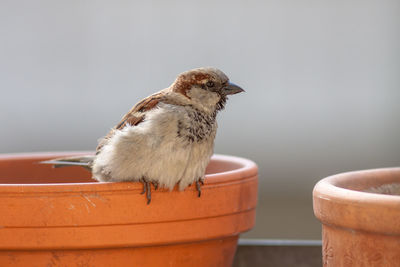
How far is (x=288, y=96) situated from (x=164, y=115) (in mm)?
2012

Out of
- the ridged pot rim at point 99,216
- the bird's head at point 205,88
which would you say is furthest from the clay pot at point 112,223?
the bird's head at point 205,88

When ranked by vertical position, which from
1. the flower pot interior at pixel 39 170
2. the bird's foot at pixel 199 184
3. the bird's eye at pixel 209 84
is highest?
the bird's eye at pixel 209 84

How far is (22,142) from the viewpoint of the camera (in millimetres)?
3814

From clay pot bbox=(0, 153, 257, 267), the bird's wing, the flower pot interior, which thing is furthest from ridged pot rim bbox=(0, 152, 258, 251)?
the flower pot interior

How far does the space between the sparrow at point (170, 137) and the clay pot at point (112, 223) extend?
5 centimetres

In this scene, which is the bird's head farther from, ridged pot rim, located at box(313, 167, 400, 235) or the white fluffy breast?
ridged pot rim, located at box(313, 167, 400, 235)

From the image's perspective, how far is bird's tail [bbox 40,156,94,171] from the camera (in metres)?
1.92

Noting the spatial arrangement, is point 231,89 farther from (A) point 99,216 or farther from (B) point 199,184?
(A) point 99,216

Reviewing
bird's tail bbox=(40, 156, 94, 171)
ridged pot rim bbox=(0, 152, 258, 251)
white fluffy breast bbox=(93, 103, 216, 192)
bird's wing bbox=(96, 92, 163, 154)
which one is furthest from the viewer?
bird's tail bbox=(40, 156, 94, 171)

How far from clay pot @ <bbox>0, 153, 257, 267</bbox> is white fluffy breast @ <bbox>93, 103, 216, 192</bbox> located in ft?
0.15

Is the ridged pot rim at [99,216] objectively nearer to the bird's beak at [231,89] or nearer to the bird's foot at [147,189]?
the bird's foot at [147,189]

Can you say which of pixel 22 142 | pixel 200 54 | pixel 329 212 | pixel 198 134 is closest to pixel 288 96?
pixel 200 54

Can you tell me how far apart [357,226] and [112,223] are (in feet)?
1.81

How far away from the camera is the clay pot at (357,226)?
1.22 meters
